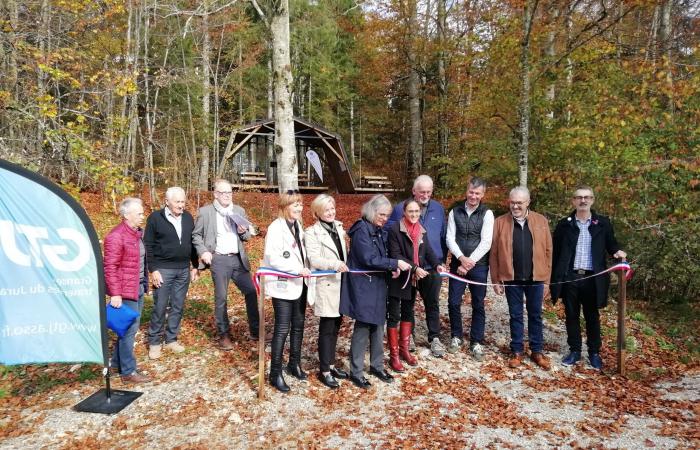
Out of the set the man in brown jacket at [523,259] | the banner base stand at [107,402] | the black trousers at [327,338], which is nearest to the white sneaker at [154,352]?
the banner base stand at [107,402]

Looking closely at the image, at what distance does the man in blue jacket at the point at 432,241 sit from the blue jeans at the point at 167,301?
2481mm

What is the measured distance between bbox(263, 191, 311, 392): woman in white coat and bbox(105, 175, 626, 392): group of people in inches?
0.4

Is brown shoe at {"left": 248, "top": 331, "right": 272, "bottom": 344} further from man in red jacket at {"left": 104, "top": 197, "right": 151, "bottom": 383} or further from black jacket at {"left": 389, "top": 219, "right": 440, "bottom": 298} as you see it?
black jacket at {"left": 389, "top": 219, "right": 440, "bottom": 298}

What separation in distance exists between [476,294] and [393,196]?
14.2 m

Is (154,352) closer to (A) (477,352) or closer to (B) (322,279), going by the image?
(B) (322,279)

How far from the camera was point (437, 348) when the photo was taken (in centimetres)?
542

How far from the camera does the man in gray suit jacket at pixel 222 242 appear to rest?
532cm

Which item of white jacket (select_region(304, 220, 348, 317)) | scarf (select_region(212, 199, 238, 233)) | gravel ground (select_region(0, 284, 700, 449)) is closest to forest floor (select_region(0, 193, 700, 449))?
gravel ground (select_region(0, 284, 700, 449))

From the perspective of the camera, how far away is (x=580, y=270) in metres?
5.10

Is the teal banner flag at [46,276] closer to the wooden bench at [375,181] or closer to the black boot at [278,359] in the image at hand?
the black boot at [278,359]

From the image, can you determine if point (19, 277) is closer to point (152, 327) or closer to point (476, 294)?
point (152, 327)

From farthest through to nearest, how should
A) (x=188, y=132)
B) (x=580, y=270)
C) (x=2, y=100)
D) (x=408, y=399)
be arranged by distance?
(x=188, y=132)
(x=2, y=100)
(x=580, y=270)
(x=408, y=399)

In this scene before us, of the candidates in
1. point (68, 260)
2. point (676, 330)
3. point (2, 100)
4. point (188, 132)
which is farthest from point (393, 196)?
point (68, 260)

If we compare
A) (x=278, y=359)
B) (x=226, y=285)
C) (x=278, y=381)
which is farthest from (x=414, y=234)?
(x=226, y=285)
